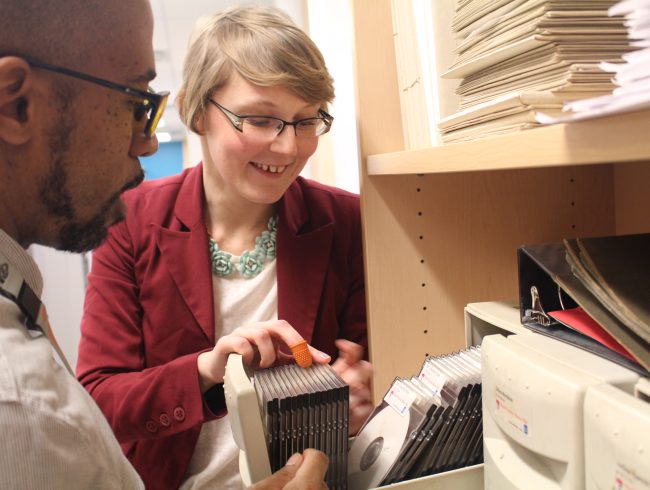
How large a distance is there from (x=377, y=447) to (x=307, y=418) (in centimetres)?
13

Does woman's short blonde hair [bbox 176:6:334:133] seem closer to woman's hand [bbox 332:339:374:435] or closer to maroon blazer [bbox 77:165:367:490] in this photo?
maroon blazer [bbox 77:165:367:490]

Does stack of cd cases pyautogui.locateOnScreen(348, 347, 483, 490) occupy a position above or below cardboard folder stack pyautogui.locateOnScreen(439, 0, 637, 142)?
below

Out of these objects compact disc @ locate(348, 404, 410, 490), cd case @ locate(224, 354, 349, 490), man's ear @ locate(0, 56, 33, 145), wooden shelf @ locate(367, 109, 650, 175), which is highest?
man's ear @ locate(0, 56, 33, 145)

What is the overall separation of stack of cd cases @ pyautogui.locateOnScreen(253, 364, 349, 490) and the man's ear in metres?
0.43

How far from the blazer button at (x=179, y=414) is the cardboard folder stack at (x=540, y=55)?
0.74 meters

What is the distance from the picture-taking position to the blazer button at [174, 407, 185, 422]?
1014 millimetres

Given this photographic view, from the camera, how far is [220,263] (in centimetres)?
118

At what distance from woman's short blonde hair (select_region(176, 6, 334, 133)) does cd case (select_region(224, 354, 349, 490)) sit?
0.59 m

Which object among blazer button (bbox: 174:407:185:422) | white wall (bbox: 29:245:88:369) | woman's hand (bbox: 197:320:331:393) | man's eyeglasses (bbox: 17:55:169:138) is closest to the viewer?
man's eyeglasses (bbox: 17:55:169:138)

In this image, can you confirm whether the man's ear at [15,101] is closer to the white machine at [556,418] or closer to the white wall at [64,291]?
the white machine at [556,418]

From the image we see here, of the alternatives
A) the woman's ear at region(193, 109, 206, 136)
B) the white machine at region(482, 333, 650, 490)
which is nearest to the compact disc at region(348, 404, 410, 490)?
the white machine at region(482, 333, 650, 490)

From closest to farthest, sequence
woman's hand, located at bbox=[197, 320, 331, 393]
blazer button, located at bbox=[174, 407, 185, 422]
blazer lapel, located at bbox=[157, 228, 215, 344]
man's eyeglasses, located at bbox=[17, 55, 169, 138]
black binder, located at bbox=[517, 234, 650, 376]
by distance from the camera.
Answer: black binder, located at bbox=[517, 234, 650, 376] < man's eyeglasses, located at bbox=[17, 55, 169, 138] < woman's hand, located at bbox=[197, 320, 331, 393] < blazer button, located at bbox=[174, 407, 185, 422] < blazer lapel, located at bbox=[157, 228, 215, 344]

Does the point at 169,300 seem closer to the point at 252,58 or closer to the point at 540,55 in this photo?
the point at 252,58

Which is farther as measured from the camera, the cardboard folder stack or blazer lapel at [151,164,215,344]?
blazer lapel at [151,164,215,344]
